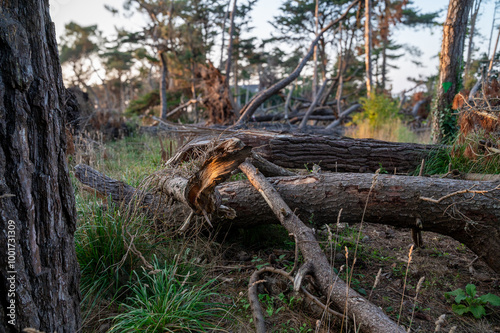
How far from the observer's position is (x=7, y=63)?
1227mm

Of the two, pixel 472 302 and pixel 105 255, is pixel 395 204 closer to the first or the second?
pixel 472 302

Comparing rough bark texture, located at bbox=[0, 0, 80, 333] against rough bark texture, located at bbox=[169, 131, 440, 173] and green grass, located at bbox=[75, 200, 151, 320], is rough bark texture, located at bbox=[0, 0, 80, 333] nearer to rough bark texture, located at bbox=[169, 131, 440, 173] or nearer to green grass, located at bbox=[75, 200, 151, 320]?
green grass, located at bbox=[75, 200, 151, 320]

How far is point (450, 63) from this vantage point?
20.2ft

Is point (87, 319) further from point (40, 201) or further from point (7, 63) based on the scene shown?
point (7, 63)

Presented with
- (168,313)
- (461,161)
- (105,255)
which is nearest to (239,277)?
(168,313)

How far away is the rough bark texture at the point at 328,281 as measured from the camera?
5.54ft

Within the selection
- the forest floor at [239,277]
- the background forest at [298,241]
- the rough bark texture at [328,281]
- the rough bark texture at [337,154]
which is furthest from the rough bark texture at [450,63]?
the rough bark texture at [328,281]

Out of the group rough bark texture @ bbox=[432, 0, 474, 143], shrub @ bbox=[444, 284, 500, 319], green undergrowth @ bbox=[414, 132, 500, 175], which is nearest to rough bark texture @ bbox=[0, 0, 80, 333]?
shrub @ bbox=[444, 284, 500, 319]

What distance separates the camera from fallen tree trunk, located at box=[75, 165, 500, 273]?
98.6 inches

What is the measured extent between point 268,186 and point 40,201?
1.73 metres

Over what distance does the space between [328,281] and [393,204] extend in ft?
3.54

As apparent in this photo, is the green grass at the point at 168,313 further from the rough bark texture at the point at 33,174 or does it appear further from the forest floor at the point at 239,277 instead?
the rough bark texture at the point at 33,174

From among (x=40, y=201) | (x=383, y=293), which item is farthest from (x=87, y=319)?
(x=383, y=293)

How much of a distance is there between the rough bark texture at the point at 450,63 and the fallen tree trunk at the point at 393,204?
13.1ft
